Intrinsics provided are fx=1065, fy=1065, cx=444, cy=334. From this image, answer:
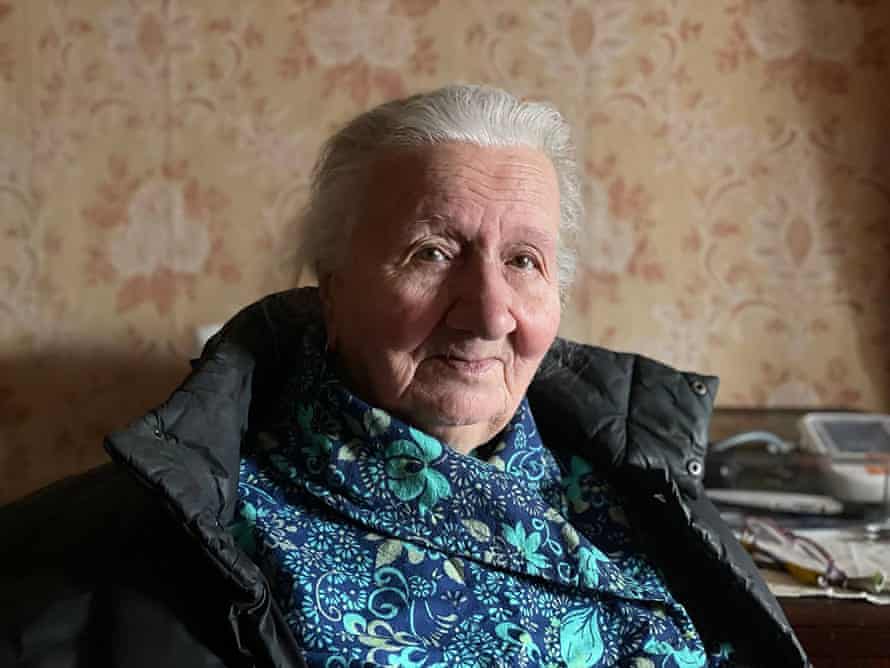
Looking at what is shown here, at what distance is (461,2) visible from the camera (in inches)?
73.0

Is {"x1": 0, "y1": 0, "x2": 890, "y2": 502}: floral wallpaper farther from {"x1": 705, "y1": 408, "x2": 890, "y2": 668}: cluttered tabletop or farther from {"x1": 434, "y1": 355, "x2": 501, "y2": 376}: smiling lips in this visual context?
{"x1": 434, "y1": 355, "x2": 501, "y2": 376}: smiling lips

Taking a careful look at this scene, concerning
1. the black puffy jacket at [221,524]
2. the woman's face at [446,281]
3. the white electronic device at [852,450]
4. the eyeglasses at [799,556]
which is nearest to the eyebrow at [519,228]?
the woman's face at [446,281]

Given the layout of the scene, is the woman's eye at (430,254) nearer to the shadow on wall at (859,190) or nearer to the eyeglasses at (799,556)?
the eyeglasses at (799,556)

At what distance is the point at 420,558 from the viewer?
3.68 ft

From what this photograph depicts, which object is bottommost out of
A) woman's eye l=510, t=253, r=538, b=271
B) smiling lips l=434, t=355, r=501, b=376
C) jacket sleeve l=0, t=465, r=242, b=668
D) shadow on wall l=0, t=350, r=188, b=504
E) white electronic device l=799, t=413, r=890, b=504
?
shadow on wall l=0, t=350, r=188, b=504

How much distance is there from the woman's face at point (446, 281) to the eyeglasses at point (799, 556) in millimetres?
475

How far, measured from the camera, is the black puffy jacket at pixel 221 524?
3.10 ft

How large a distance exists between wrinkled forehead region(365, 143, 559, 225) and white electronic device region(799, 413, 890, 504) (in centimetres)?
70

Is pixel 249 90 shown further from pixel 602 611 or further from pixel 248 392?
pixel 602 611

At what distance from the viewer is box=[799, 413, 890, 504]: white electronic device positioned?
157 cm

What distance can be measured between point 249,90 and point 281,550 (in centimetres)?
101

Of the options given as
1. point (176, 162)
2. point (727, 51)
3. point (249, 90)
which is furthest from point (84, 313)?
point (727, 51)

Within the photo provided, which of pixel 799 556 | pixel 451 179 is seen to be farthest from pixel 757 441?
pixel 451 179

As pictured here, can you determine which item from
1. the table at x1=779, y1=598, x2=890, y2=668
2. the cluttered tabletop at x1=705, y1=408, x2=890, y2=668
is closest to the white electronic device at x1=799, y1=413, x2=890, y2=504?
the cluttered tabletop at x1=705, y1=408, x2=890, y2=668
